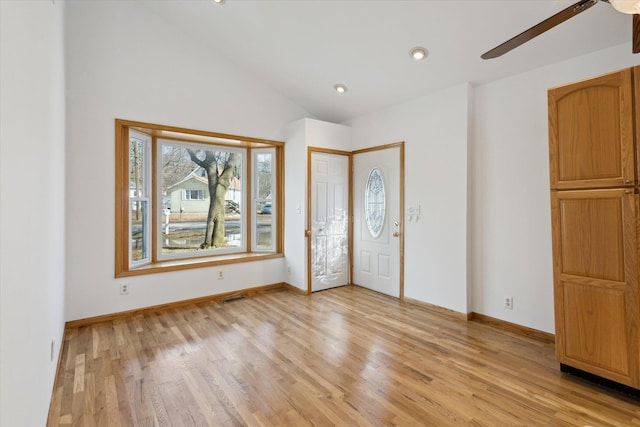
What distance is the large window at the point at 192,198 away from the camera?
3756 millimetres

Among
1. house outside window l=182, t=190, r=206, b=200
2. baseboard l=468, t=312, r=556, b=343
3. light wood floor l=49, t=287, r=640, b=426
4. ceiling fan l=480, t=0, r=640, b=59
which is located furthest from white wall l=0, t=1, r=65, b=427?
baseboard l=468, t=312, r=556, b=343

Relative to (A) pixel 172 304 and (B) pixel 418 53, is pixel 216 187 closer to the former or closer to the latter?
(A) pixel 172 304

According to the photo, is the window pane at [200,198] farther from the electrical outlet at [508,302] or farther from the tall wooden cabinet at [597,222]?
the tall wooden cabinet at [597,222]

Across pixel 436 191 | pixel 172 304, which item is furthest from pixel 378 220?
pixel 172 304

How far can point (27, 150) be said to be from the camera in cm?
137

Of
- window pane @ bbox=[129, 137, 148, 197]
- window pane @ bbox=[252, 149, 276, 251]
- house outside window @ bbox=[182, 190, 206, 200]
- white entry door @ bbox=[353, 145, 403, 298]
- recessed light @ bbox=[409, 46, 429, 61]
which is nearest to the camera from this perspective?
recessed light @ bbox=[409, 46, 429, 61]

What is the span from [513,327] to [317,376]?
86.5 inches

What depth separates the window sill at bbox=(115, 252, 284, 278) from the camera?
12.1ft

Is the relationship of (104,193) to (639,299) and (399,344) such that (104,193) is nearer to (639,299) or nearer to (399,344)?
(399,344)

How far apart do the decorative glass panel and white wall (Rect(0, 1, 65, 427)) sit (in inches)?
143

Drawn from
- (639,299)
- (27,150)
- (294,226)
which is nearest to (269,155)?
(294,226)

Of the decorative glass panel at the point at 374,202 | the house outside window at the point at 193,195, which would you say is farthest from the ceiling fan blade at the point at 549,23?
the house outside window at the point at 193,195

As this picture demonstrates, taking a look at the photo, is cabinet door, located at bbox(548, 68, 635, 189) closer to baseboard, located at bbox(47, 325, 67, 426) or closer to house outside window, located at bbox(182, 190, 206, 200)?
baseboard, located at bbox(47, 325, 67, 426)

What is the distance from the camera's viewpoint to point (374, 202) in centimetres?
462
